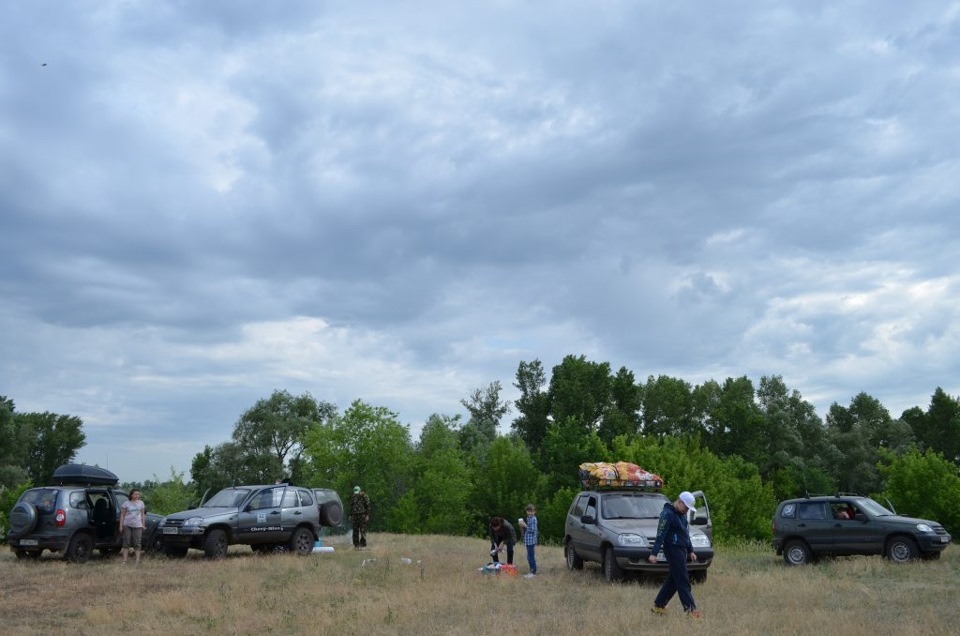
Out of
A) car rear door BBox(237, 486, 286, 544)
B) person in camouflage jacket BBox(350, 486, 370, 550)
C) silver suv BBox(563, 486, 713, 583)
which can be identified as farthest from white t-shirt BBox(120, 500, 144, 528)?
silver suv BBox(563, 486, 713, 583)

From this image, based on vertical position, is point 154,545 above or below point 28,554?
above

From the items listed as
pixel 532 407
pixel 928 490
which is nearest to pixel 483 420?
pixel 532 407

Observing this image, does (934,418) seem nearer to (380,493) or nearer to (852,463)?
(852,463)

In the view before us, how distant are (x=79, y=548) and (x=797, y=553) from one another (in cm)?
1637

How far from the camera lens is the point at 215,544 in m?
18.3

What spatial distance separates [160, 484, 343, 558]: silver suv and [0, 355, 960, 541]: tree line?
25.6 m

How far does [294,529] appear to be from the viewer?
19578 mm

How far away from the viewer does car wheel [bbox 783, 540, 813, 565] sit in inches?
724

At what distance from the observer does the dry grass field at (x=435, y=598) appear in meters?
10.3

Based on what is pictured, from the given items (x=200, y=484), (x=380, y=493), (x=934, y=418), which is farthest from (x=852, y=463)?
(x=200, y=484)

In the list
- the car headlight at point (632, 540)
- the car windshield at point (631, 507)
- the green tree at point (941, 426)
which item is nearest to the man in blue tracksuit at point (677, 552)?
the car headlight at point (632, 540)

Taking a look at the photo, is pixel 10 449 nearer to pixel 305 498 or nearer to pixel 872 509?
pixel 305 498

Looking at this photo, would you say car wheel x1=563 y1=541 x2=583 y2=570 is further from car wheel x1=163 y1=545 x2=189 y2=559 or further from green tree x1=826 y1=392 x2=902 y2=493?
green tree x1=826 y1=392 x2=902 y2=493

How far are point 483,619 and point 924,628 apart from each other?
5.46m
